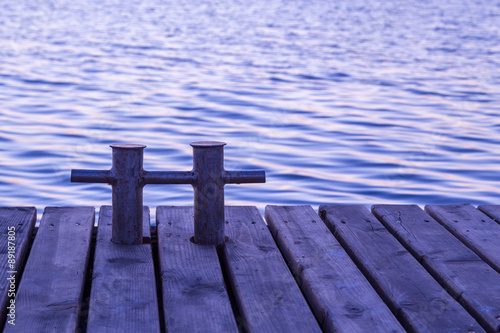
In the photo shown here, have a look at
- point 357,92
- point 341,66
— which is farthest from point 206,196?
point 341,66

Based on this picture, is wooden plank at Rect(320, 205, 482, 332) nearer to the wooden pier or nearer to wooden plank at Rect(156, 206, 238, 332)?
the wooden pier

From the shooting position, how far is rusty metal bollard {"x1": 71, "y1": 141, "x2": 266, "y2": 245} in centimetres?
327

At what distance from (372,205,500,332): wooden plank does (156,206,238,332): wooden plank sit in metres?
0.92

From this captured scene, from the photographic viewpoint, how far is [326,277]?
299 centimetres

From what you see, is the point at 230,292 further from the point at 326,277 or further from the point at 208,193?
the point at 208,193

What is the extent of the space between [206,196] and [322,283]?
2.38 ft

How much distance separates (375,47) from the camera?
1828 cm

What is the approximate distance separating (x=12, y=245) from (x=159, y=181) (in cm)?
70

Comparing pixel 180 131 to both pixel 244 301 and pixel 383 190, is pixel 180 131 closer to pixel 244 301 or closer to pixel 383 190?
pixel 383 190

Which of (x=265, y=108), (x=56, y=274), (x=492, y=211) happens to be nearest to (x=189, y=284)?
(x=56, y=274)

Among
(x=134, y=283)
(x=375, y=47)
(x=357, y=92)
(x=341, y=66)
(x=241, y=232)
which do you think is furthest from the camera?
(x=375, y=47)

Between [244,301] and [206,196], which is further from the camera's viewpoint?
[206,196]

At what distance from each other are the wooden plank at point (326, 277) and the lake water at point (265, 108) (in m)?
2.74

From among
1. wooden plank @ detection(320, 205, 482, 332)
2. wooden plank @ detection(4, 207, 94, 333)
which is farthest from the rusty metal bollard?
wooden plank @ detection(320, 205, 482, 332)
